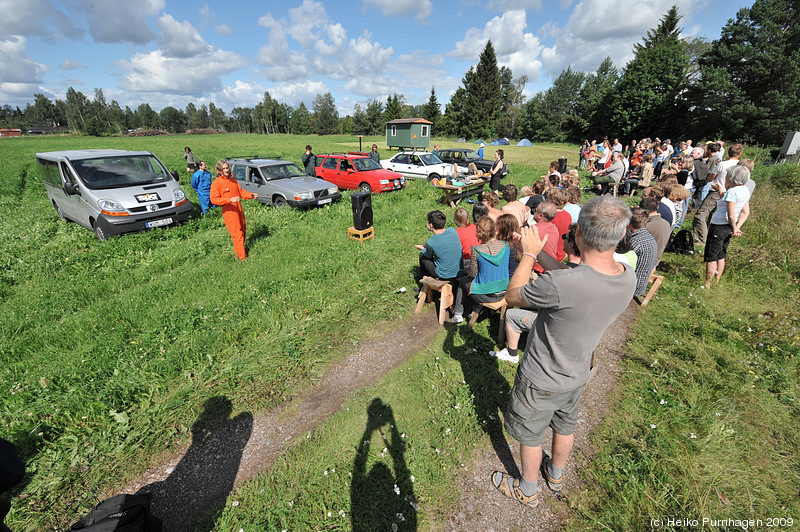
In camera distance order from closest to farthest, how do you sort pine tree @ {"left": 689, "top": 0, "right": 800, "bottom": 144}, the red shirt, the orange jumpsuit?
1. the red shirt
2. the orange jumpsuit
3. pine tree @ {"left": 689, "top": 0, "right": 800, "bottom": 144}

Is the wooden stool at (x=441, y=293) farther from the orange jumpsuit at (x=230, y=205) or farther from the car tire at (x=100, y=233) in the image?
the car tire at (x=100, y=233)

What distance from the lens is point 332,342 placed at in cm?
466

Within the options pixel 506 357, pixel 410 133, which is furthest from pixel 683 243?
pixel 410 133

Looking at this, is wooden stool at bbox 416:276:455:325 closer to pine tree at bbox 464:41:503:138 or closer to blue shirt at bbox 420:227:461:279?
blue shirt at bbox 420:227:461:279

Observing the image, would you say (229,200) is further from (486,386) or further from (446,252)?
(486,386)

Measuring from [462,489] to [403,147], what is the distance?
36.8 meters

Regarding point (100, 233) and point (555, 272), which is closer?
point (555, 272)

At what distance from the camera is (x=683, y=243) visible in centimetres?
729

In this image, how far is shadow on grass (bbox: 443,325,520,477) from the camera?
3.27 m

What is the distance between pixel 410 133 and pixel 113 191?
30377 mm

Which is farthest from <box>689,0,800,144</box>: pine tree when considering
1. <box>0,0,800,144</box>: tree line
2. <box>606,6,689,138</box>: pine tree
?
<box>606,6,689,138</box>: pine tree

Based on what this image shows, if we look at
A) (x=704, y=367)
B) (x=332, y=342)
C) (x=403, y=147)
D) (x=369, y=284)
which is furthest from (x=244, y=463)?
(x=403, y=147)

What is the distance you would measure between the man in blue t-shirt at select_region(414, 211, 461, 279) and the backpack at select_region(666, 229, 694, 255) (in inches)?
228

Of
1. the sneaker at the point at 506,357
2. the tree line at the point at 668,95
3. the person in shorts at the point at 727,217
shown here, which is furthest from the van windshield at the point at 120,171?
the tree line at the point at 668,95
